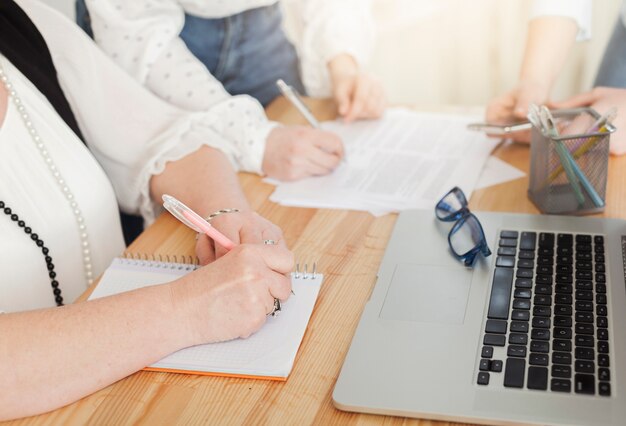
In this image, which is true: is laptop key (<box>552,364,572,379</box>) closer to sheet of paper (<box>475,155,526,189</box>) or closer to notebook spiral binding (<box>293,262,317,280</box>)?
notebook spiral binding (<box>293,262,317,280</box>)

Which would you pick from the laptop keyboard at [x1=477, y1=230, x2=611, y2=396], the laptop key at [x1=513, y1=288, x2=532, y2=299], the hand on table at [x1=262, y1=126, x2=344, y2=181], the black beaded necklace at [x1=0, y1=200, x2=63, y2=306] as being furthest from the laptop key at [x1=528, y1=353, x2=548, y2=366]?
the black beaded necklace at [x1=0, y1=200, x2=63, y2=306]

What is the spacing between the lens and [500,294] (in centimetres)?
85

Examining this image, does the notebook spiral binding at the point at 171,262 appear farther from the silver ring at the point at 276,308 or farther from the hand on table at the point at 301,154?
the hand on table at the point at 301,154

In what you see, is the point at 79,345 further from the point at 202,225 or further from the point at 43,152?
the point at 43,152

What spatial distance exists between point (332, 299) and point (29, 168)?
514mm

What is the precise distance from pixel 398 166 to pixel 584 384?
0.59 meters

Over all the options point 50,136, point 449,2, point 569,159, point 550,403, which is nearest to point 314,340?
point 550,403

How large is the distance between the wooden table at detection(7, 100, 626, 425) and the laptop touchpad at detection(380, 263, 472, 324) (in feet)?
0.13

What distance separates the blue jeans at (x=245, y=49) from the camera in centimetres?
150

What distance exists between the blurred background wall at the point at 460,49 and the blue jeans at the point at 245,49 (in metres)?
0.97

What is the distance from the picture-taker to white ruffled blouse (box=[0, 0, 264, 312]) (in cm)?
105

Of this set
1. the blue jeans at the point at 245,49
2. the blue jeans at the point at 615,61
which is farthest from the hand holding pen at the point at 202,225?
the blue jeans at the point at 615,61

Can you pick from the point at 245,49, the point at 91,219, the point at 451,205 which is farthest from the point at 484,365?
the point at 245,49

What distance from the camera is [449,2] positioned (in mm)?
2488
